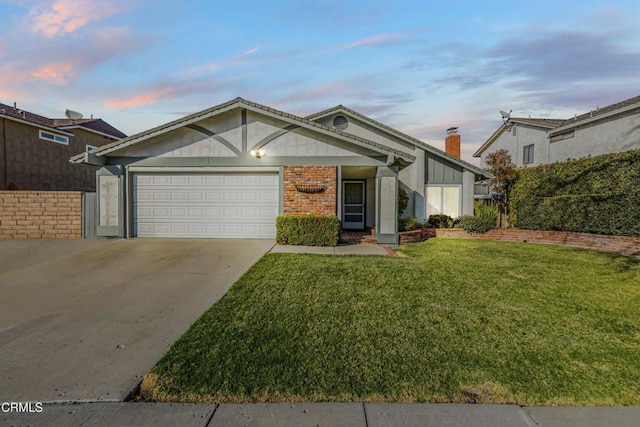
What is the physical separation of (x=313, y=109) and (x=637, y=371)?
55.8 ft

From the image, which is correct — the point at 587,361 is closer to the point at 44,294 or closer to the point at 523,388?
the point at 523,388

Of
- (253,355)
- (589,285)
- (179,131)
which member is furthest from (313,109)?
(253,355)

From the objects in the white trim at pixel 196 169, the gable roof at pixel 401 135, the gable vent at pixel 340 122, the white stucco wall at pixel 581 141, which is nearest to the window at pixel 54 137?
the white trim at pixel 196 169

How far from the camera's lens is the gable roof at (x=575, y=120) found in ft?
47.2

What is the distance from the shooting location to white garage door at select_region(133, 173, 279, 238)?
10883 millimetres

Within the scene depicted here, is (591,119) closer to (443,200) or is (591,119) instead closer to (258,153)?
(443,200)

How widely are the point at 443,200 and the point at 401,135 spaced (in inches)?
143

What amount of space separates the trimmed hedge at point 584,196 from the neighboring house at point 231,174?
6.42 m

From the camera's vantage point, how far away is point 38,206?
1084 cm

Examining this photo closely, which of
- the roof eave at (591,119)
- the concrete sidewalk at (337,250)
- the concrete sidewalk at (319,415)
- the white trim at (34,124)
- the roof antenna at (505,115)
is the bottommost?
the concrete sidewalk at (319,415)

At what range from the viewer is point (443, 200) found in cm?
1493

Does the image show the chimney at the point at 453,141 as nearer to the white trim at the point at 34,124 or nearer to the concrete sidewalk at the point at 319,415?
the concrete sidewalk at the point at 319,415

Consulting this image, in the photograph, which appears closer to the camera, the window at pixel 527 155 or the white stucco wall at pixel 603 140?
the white stucco wall at pixel 603 140

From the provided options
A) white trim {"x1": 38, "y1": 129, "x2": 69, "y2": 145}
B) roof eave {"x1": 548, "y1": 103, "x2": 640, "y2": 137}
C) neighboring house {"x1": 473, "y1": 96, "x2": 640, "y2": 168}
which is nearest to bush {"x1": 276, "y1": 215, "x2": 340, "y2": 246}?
neighboring house {"x1": 473, "y1": 96, "x2": 640, "y2": 168}
